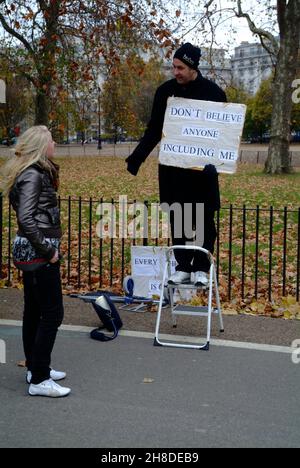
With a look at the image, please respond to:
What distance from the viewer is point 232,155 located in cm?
679

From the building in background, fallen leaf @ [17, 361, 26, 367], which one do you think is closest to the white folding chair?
fallen leaf @ [17, 361, 26, 367]

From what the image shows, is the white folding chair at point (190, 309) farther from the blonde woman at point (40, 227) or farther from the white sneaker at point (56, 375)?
the blonde woman at point (40, 227)

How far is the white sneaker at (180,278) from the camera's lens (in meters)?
6.82

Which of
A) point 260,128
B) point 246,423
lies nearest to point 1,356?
point 246,423

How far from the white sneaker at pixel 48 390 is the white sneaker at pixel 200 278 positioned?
6.00ft

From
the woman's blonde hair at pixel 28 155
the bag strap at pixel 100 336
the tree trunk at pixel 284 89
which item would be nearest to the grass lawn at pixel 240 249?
the bag strap at pixel 100 336

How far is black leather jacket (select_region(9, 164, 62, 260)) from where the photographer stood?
510cm

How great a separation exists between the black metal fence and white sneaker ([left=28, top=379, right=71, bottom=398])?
3516mm

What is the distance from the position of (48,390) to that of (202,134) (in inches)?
114

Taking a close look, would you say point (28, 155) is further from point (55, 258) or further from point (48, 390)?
point (48, 390)

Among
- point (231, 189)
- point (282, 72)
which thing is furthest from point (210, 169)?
point (282, 72)

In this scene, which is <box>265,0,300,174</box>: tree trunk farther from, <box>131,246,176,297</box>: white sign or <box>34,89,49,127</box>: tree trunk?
<box>131,246,176,297</box>: white sign

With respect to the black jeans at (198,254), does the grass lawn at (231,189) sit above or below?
below
